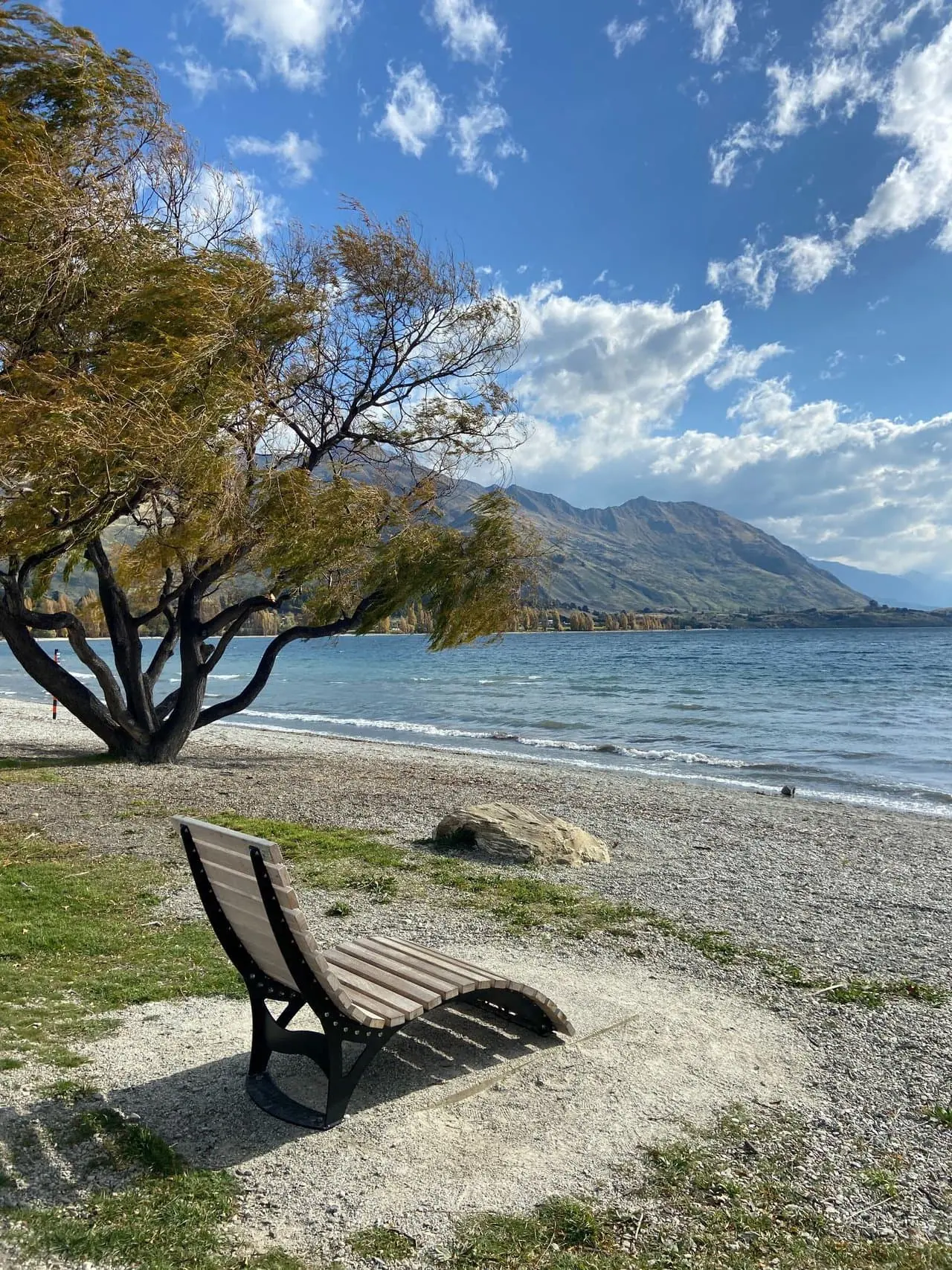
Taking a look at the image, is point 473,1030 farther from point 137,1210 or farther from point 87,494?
point 87,494

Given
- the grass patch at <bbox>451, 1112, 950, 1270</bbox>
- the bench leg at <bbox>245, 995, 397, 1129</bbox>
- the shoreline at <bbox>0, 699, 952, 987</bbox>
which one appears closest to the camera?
the grass patch at <bbox>451, 1112, 950, 1270</bbox>

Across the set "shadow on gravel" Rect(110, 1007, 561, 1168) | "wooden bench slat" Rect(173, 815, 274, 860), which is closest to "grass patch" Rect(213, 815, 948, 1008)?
"shadow on gravel" Rect(110, 1007, 561, 1168)

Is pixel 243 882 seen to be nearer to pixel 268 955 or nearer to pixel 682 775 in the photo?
pixel 268 955

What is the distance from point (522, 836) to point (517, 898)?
1.91 metres

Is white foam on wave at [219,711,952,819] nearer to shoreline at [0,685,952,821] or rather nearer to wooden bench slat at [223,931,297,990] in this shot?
shoreline at [0,685,952,821]

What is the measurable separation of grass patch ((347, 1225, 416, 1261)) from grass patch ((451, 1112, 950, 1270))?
19 cm

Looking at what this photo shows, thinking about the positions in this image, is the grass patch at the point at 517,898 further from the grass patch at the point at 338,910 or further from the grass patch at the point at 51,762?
the grass patch at the point at 51,762

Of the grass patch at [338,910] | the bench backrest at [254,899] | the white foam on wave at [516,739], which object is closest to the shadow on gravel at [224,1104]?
the bench backrest at [254,899]

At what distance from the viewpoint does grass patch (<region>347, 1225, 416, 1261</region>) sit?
3.46m

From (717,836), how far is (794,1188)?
31.8 feet

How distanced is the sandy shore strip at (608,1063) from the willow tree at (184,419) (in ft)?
15.5

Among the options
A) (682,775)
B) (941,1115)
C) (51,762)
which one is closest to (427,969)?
(941,1115)

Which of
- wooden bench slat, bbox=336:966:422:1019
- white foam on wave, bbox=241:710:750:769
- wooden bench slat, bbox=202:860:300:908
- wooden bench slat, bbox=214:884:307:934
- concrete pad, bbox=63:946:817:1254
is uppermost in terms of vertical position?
wooden bench slat, bbox=202:860:300:908

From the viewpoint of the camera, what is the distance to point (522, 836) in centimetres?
1100
